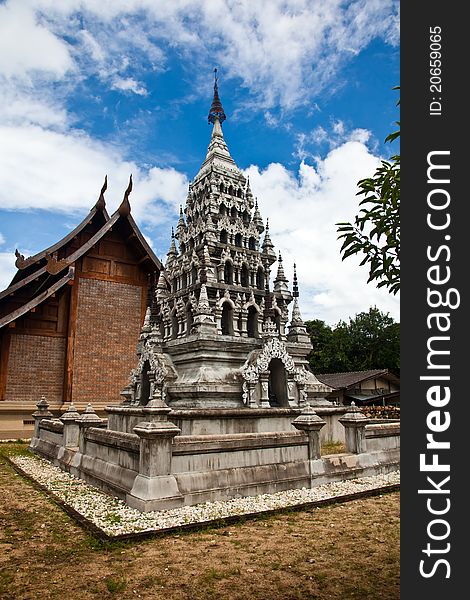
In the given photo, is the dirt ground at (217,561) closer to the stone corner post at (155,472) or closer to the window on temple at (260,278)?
the stone corner post at (155,472)

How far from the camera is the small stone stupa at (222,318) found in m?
15.1

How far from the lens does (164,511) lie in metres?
8.18

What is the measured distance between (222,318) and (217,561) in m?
11.1

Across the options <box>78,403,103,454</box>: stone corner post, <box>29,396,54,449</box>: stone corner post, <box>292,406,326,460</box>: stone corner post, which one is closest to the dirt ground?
<box>292,406,326,460</box>: stone corner post

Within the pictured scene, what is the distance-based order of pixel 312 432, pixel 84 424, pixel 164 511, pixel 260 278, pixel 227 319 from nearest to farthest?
pixel 164 511 < pixel 312 432 < pixel 84 424 < pixel 227 319 < pixel 260 278

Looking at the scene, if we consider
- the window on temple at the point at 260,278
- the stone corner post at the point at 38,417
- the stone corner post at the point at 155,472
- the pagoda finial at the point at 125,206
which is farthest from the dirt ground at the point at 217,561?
the pagoda finial at the point at 125,206

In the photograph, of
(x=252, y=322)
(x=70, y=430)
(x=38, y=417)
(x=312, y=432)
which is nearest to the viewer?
(x=312, y=432)

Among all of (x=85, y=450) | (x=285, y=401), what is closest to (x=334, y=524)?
(x=85, y=450)

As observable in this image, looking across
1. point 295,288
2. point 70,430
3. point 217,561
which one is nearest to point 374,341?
point 295,288

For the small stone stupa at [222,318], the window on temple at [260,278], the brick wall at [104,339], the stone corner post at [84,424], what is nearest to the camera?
the stone corner post at [84,424]

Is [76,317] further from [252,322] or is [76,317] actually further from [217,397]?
[217,397]

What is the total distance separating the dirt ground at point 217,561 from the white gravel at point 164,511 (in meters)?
0.39

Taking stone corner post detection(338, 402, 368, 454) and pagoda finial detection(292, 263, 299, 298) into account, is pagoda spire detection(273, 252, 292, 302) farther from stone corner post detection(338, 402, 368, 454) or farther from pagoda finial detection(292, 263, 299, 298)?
stone corner post detection(338, 402, 368, 454)

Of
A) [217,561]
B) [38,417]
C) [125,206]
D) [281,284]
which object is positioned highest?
[125,206]
